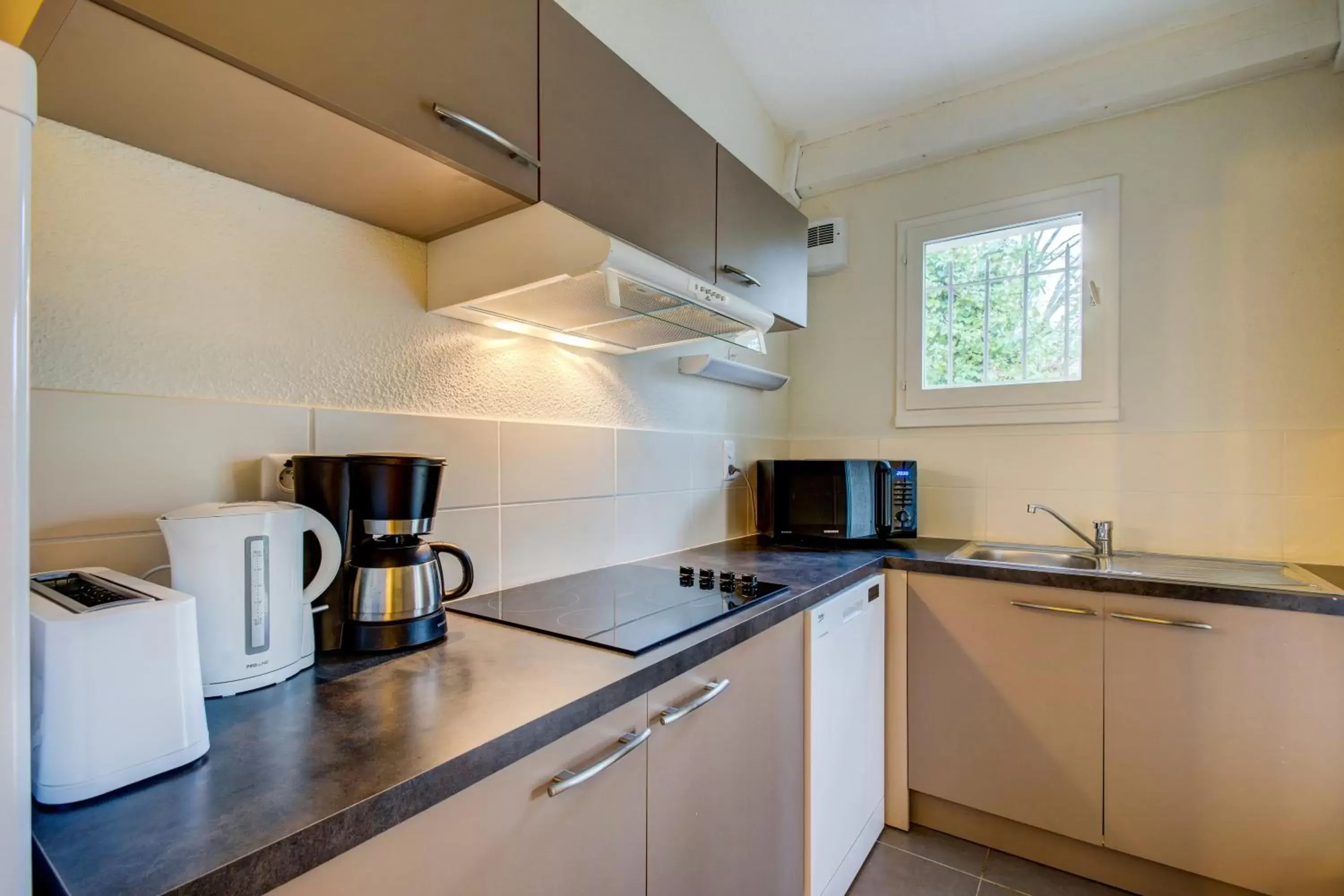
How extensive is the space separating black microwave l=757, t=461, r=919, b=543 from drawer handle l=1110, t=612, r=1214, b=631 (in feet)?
2.23

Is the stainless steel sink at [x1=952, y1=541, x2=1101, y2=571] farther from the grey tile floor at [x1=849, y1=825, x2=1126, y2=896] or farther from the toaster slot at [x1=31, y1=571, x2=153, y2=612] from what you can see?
the toaster slot at [x1=31, y1=571, x2=153, y2=612]

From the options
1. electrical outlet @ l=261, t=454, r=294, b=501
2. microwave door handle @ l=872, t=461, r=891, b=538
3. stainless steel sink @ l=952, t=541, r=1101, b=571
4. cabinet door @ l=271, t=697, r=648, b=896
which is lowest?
cabinet door @ l=271, t=697, r=648, b=896

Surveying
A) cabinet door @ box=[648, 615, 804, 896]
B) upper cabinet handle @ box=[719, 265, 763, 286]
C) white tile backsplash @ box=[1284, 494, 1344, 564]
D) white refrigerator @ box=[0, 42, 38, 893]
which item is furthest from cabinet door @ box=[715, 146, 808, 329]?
white tile backsplash @ box=[1284, 494, 1344, 564]

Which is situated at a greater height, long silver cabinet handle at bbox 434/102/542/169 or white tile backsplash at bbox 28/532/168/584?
long silver cabinet handle at bbox 434/102/542/169

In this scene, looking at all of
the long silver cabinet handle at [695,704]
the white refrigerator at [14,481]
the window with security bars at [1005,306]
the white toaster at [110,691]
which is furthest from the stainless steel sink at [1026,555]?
the white refrigerator at [14,481]

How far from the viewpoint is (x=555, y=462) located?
1562mm

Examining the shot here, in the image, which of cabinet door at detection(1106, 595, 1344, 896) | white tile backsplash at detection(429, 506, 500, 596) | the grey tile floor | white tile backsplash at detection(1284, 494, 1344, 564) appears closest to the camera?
white tile backsplash at detection(429, 506, 500, 596)

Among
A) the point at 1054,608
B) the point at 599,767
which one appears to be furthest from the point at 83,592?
the point at 1054,608

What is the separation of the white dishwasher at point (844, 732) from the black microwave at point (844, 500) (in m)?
0.26

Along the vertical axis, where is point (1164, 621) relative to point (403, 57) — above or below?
below

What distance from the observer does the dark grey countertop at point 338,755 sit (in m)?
0.47

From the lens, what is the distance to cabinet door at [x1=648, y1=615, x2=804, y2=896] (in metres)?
0.97

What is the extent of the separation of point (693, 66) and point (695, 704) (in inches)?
78.6

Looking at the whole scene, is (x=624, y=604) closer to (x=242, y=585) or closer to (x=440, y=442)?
(x=440, y=442)
